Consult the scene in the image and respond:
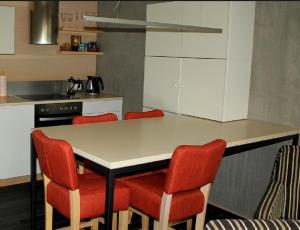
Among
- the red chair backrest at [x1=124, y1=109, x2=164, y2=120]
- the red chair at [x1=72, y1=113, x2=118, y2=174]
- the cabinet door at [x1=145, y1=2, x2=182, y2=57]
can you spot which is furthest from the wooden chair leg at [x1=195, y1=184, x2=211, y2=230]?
the cabinet door at [x1=145, y1=2, x2=182, y2=57]

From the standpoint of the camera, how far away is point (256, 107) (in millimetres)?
3320

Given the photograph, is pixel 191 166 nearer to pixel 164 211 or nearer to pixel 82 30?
pixel 164 211

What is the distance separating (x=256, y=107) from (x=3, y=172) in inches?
98.7

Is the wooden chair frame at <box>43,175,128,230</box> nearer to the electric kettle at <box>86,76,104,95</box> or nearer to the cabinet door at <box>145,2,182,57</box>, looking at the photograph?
the cabinet door at <box>145,2,182,57</box>

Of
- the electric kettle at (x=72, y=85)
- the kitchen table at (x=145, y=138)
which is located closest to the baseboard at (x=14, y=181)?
the electric kettle at (x=72, y=85)

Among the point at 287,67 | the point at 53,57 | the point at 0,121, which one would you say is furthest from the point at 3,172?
the point at 287,67

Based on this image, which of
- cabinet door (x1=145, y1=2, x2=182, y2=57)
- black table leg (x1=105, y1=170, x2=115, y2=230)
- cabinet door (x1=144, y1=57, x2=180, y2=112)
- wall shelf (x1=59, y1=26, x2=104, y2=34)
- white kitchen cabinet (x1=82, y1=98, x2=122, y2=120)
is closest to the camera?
black table leg (x1=105, y1=170, x2=115, y2=230)

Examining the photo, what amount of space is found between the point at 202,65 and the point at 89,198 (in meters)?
1.70

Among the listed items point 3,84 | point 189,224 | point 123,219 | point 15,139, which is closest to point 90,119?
point 123,219

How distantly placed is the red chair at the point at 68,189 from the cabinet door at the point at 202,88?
1294mm

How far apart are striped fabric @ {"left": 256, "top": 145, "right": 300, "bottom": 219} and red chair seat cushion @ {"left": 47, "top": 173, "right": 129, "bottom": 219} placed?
914mm

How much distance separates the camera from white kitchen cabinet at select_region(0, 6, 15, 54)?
161 inches

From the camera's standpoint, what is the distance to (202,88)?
3375 mm

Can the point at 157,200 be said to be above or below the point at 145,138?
below
